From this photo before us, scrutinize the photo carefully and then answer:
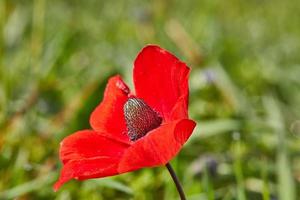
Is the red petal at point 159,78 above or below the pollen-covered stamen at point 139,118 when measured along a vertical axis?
above

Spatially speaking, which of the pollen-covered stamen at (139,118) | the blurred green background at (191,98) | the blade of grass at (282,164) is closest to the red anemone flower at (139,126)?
the pollen-covered stamen at (139,118)

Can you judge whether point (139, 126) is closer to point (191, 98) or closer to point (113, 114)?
point (113, 114)

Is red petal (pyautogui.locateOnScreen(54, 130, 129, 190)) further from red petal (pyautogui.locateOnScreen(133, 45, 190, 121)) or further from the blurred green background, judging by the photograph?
the blurred green background

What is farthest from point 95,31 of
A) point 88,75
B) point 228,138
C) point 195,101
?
point 228,138

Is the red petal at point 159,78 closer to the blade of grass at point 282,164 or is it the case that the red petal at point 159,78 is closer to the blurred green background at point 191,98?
the blurred green background at point 191,98

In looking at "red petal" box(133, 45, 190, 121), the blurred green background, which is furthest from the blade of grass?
"red petal" box(133, 45, 190, 121)

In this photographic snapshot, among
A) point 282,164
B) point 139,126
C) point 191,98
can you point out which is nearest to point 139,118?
point 139,126

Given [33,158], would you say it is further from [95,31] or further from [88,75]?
[95,31]

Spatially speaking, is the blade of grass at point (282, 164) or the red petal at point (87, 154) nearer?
the red petal at point (87, 154)
